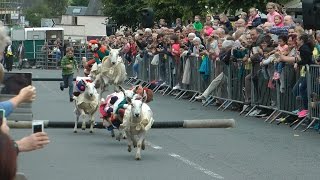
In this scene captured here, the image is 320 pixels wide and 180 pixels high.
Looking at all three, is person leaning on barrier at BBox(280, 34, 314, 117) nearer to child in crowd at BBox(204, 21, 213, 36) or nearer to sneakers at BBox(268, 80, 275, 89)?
sneakers at BBox(268, 80, 275, 89)

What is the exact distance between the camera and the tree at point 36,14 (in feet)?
593

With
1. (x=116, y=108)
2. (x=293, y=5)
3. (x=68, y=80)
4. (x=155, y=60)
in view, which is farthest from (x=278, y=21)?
(x=155, y=60)

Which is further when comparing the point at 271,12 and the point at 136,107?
the point at 271,12

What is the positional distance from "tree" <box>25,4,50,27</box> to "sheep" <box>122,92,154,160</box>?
544 feet

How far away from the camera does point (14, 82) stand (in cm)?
830

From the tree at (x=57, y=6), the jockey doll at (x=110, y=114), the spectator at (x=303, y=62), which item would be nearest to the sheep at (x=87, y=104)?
the jockey doll at (x=110, y=114)

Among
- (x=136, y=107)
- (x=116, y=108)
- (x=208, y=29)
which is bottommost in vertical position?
(x=116, y=108)

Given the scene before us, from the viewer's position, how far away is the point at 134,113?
14.5m

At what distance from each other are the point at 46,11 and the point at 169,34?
155115 mm

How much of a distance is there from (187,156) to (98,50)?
1065cm

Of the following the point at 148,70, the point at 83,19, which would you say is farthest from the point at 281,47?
the point at 83,19

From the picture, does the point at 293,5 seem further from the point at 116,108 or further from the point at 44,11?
the point at 44,11

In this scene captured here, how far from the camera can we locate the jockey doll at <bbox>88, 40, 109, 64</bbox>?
25.1 meters

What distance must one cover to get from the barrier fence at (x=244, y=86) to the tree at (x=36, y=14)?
149 m
